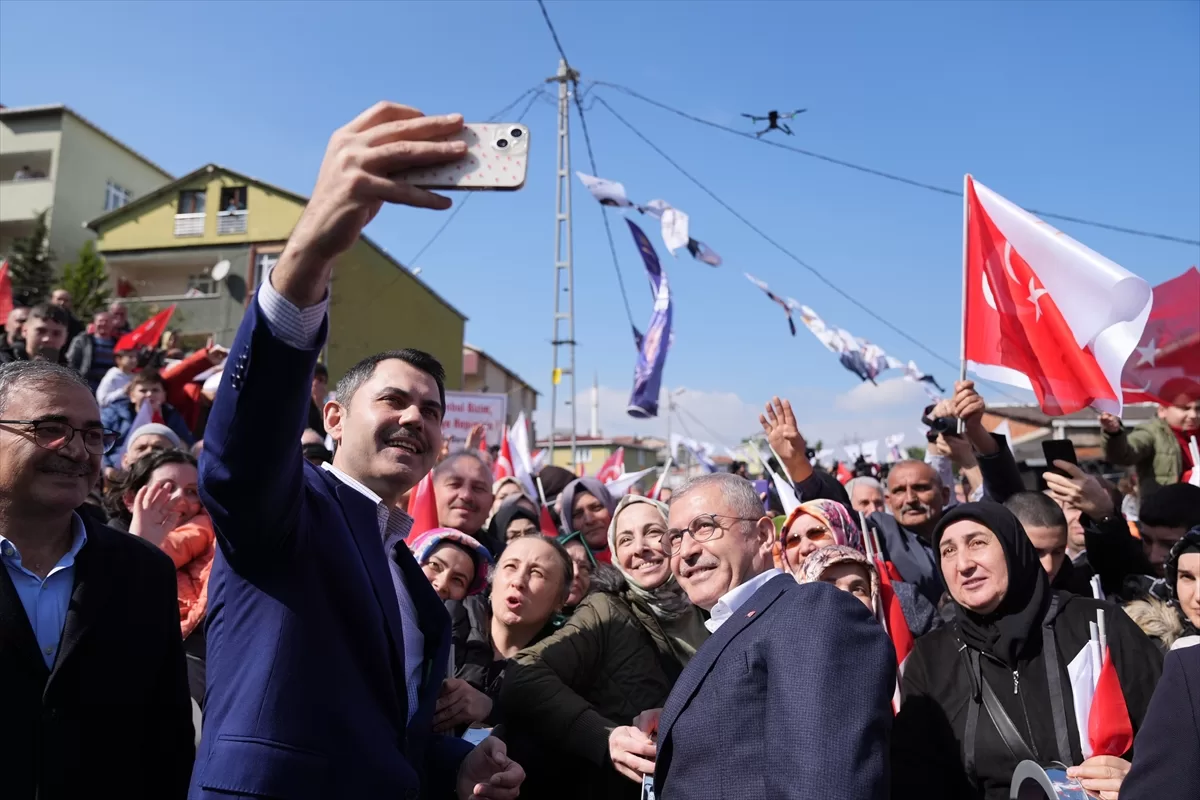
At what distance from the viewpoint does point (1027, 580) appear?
12.0 ft

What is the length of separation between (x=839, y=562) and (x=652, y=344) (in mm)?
8984

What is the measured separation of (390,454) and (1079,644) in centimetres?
289

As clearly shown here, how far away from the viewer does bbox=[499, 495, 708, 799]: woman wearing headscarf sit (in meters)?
3.51

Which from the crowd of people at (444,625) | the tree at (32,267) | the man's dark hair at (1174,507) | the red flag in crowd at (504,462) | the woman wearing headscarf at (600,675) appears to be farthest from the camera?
the tree at (32,267)

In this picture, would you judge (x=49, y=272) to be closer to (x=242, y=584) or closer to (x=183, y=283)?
(x=183, y=283)

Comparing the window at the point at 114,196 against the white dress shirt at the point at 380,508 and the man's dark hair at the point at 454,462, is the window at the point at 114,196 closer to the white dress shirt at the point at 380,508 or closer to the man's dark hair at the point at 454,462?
the man's dark hair at the point at 454,462

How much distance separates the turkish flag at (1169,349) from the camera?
5.50 metres

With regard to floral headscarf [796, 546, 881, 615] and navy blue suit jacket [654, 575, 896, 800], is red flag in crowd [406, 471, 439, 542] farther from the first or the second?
navy blue suit jacket [654, 575, 896, 800]

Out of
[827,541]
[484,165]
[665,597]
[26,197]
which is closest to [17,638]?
[484,165]

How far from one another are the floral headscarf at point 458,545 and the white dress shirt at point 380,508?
5.69 ft

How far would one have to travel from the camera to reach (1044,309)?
207 inches

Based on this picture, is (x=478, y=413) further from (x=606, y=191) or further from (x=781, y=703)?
(x=781, y=703)

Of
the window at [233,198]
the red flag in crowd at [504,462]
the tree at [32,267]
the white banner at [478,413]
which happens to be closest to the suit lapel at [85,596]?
the red flag in crowd at [504,462]

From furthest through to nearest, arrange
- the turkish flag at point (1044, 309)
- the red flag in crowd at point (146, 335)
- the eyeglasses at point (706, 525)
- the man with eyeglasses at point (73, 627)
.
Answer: the red flag in crowd at point (146, 335) → the turkish flag at point (1044, 309) → the eyeglasses at point (706, 525) → the man with eyeglasses at point (73, 627)
